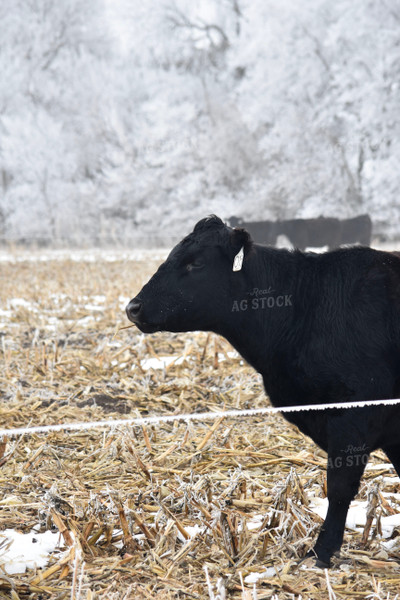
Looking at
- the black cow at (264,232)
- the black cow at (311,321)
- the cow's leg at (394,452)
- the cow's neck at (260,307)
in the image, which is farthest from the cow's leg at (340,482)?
the black cow at (264,232)

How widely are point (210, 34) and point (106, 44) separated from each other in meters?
5.37

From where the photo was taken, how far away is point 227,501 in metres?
3.52

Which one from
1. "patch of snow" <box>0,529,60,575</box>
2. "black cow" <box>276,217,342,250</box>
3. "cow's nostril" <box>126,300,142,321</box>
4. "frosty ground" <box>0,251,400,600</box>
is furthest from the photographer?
"black cow" <box>276,217,342,250</box>

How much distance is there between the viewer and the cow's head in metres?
3.43

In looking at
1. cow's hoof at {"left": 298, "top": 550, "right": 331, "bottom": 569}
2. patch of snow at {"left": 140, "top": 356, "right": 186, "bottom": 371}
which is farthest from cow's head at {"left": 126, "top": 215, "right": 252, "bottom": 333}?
patch of snow at {"left": 140, "top": 356, "right": 186, "bottom": 371}

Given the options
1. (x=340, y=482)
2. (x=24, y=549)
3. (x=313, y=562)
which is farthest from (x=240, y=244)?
(x=24, y=549)

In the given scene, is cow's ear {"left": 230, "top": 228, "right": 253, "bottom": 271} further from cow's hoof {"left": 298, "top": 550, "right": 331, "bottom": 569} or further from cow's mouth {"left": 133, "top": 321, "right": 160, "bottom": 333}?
cow's hoof {"left": 298, "top": 550, "right": 331, "bottom": 569}

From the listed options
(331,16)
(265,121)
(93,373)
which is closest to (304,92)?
(265,121)

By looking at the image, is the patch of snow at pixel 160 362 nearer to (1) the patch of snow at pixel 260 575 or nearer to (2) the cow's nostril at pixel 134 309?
(2) the cow's nostril at pixel 134 309

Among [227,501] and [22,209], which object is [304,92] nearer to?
[22,209]

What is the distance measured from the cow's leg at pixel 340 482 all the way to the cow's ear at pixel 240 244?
3.29 feet

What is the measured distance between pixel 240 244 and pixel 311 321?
55 centimetres

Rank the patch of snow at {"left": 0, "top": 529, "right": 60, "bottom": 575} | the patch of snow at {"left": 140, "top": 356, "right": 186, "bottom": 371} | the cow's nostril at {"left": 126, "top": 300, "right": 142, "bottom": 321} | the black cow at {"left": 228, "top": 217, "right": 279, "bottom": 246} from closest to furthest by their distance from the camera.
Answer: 1. the patch of snow at {"left": 0, "top": 529, "right": 60, "bottom": 575}
2. the cow's nostril at {"left": 126, "top": 300, "right": 142, "bottom": 321}
3. the patch of snow at {"left": 140, "top": 356, "right": 186, "bottom": 371}
4. the black cow at {"left": 228, "top": 217, "right": 279, "bottom": 246}

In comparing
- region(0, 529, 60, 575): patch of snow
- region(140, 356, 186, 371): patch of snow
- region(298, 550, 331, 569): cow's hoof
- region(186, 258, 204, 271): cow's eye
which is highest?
region(186, 258, 204, 271): cow's eye
